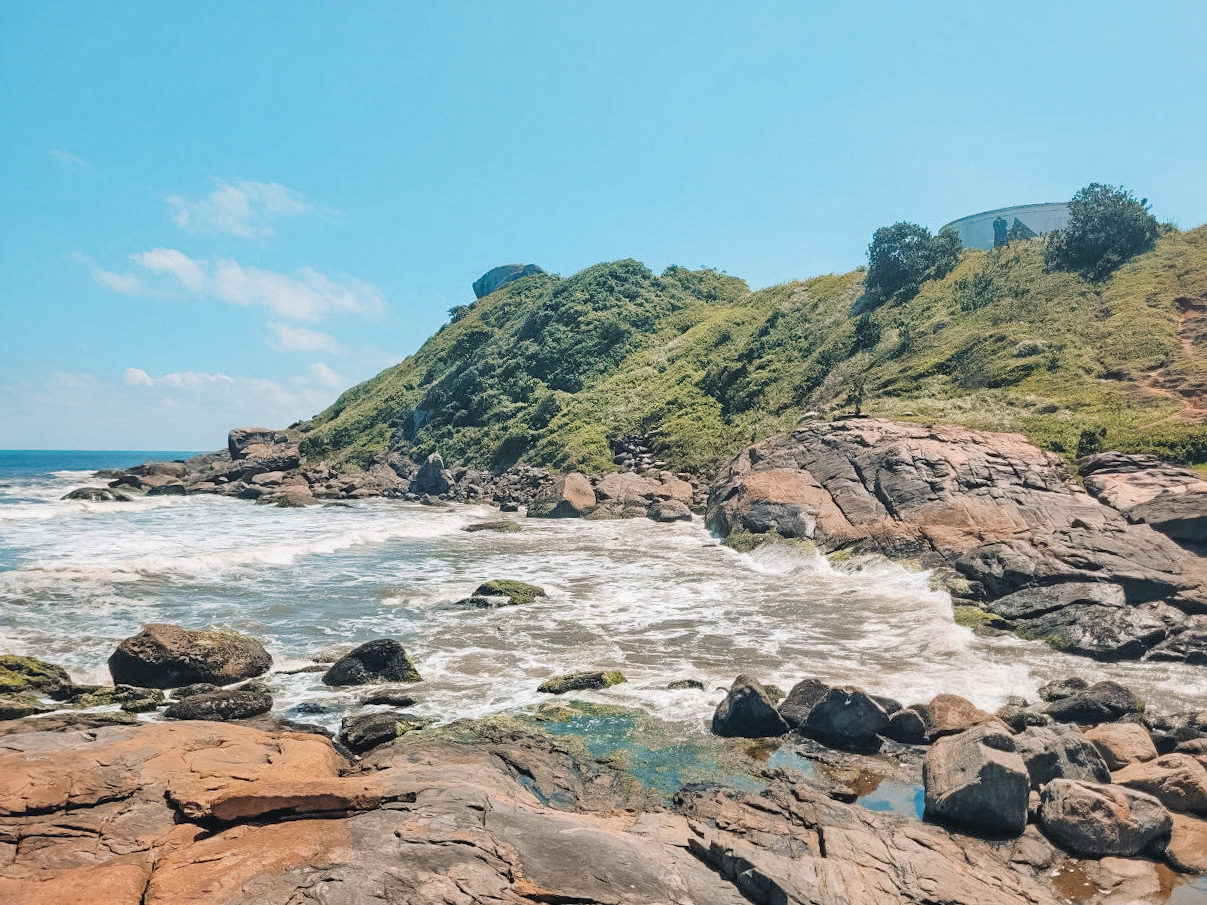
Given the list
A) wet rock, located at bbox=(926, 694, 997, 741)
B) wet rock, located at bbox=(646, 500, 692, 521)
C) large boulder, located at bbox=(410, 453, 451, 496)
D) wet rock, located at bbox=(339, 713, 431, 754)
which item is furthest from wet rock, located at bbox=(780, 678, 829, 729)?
large boulder, located at bbox=(410, 453, 451, 496)

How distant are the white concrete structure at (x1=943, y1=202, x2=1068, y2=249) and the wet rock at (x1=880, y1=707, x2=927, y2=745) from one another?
60474 mm

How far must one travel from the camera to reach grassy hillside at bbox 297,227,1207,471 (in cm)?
3139

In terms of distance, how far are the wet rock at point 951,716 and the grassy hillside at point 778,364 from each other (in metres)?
18.4

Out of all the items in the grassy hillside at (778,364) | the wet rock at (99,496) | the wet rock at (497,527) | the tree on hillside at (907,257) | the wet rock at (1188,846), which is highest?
the tree on hillside at (907,257)

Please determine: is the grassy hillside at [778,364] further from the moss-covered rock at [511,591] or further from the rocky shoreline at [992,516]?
the moss-covered rock at [511,591]

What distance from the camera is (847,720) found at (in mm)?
11555

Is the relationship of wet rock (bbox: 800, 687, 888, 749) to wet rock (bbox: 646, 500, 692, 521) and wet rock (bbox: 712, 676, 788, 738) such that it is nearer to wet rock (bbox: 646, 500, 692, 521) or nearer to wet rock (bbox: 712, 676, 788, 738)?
wet rock (bbox: 712, 676, 788, 738)

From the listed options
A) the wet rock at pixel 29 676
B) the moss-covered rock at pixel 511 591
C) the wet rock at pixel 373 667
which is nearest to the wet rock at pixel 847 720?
the wet rock at pixel 373 667

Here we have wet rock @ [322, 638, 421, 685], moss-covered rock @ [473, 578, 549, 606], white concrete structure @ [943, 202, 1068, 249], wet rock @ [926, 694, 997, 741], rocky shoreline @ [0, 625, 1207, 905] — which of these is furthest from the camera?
white concrete structure @ [943, 202, 1068, 249]

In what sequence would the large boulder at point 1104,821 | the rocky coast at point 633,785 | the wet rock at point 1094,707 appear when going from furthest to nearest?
the wet rock at point 1094,707 < the large boulder at point 1104,821 < the rocky coast at point 633,785

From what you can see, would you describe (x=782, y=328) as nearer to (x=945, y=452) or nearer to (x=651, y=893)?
(x=945, y=452)

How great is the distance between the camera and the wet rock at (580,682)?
45.9 feet

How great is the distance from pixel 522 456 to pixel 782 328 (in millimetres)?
22739

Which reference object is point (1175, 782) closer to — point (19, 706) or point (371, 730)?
point (371, 730)
